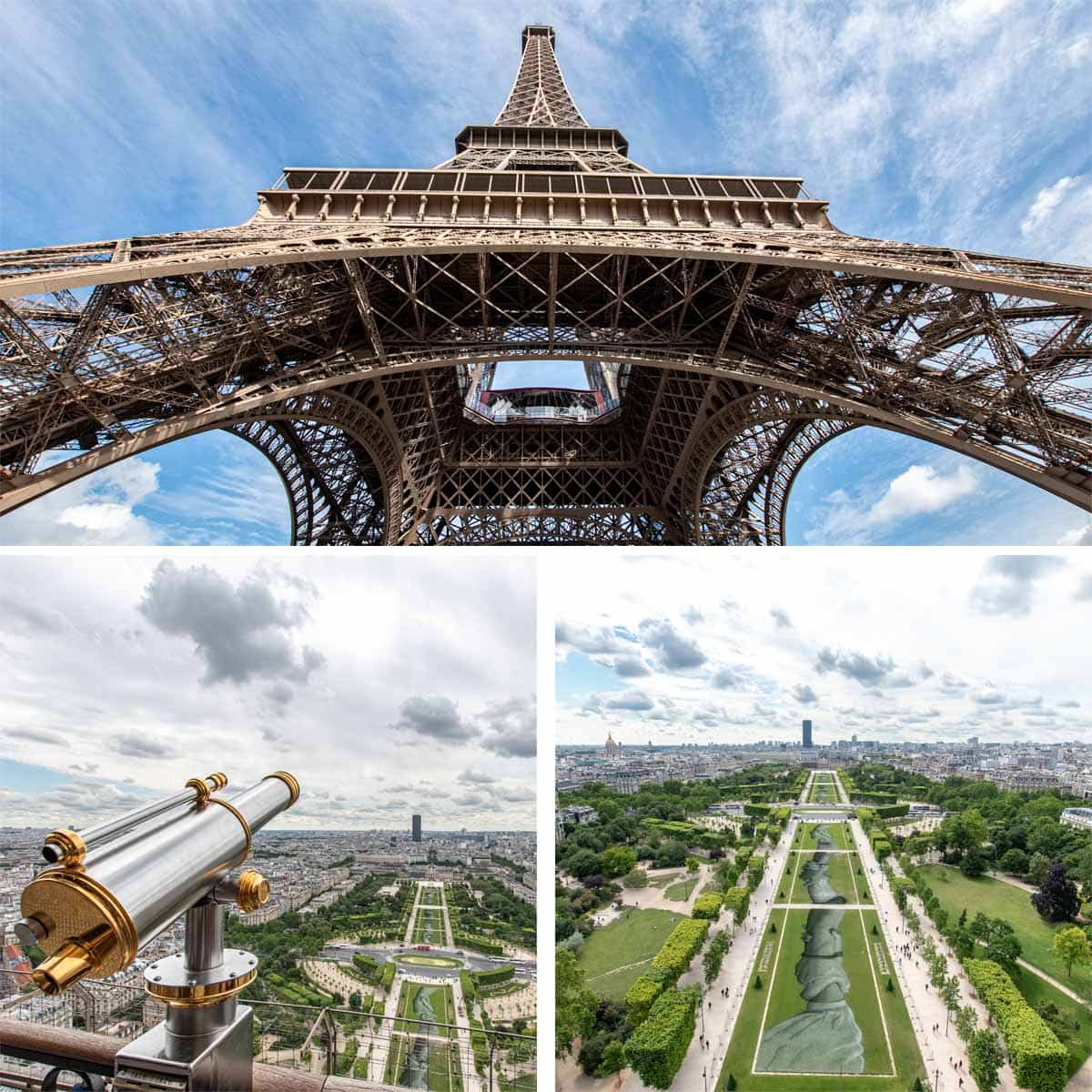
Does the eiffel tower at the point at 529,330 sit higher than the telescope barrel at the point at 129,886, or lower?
higher

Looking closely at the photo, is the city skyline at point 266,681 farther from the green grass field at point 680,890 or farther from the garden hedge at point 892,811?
the garden hedge at point 892,811

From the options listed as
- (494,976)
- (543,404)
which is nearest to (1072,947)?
(494,976)

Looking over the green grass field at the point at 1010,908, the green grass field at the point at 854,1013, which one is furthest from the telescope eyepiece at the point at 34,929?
the green grass field at the point at 1010,908

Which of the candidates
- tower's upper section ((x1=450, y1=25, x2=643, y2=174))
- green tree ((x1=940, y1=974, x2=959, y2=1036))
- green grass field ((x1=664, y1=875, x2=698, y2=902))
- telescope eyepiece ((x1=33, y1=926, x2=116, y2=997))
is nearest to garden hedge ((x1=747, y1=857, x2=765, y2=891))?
green grass field ((x1=664, y1=875, x2=698, y2=902))

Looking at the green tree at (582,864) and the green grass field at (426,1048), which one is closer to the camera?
the green grass field at (426,1048)

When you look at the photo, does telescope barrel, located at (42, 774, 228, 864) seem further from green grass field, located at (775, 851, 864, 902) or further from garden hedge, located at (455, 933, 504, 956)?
green grass field, located at (775, 851, 864, 902)

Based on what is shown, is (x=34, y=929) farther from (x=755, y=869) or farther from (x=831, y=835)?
(x=831, y=835)
